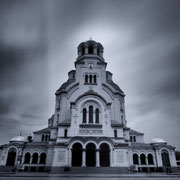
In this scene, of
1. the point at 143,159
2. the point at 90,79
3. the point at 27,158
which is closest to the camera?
the point at 27,158

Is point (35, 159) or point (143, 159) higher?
point (143, 159)

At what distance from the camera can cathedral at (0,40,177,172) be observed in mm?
26438

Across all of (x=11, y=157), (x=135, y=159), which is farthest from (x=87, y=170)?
(x=11, y=157)

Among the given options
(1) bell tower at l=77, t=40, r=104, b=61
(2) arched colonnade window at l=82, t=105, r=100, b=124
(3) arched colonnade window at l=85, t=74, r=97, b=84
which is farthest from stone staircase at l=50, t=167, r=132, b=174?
(1) bell tower at l=77, t=40, r=104, b=61

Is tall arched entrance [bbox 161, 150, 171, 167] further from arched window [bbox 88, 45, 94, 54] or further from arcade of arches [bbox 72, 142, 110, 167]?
arched window [bbox 88, 45, 94, 54]

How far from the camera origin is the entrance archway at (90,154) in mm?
26594

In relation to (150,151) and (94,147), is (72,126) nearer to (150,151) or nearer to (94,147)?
(94,147)

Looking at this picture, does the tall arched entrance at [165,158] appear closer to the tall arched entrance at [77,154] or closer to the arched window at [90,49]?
the tall arched entrance at [77,154]

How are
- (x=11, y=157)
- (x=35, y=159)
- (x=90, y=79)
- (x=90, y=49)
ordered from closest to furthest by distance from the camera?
(x=11, y=157) < (x=35, y=159) < (x=90, y=79) < (x=90, y=49)

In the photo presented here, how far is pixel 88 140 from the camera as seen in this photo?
2666 cm

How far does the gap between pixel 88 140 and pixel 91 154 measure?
2.57 metres

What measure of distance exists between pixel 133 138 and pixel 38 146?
22.1 meters

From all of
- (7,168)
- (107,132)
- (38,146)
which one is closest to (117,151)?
(107,132)

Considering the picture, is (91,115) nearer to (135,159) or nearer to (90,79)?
(90,79)
